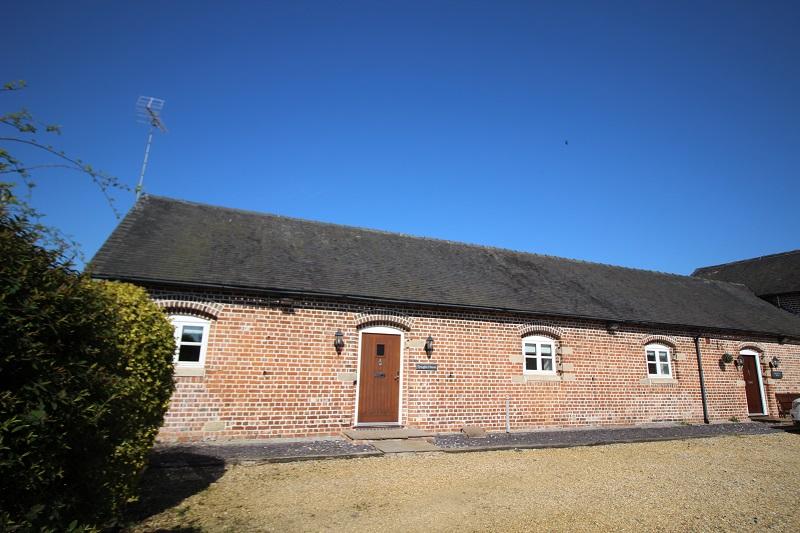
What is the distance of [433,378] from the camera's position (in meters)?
11.8

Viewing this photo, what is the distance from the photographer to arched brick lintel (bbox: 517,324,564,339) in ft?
42.8

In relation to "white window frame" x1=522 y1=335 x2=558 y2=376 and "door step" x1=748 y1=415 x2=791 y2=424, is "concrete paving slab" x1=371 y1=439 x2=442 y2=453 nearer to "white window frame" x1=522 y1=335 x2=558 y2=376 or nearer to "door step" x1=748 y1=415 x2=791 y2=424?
"white window frame" x1=522 y1=335 x2=558 y2=376

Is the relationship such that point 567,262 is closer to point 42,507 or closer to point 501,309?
point 501,309

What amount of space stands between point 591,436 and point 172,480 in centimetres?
969

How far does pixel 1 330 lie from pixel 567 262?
18.9m

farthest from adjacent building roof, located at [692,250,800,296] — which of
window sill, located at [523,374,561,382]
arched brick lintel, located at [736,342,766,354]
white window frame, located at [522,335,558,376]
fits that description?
window sill, located at [523,374,561,382]

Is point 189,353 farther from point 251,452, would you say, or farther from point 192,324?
point 251,452

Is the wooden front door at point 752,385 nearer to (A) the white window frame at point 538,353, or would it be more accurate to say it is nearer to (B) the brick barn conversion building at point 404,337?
(B) the brick barn conversion building at point 404,337

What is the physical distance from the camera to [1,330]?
2629mm

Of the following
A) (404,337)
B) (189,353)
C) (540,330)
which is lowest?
(189,353)

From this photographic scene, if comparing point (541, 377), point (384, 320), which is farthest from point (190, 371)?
point (541, 377)

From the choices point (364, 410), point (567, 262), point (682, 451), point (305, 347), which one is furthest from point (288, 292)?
point (567, 262)

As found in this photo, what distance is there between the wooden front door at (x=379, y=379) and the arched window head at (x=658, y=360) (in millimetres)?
9053

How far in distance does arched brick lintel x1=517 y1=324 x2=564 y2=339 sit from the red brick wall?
5.2 inches
